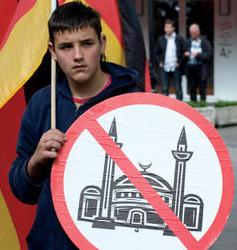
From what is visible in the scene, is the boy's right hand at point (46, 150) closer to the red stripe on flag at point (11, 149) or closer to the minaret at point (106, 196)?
the minaret at point (106, 196)

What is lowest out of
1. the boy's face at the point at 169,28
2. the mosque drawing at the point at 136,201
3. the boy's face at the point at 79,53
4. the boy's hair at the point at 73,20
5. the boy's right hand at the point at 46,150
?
the mosque drawing at the point at 136,201

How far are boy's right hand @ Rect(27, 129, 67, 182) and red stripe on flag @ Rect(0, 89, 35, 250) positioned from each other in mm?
1723

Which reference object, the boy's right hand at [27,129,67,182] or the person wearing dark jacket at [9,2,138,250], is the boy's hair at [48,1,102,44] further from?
the boy's right hand at [27,129,67,182]

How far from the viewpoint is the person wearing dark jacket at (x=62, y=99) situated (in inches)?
114

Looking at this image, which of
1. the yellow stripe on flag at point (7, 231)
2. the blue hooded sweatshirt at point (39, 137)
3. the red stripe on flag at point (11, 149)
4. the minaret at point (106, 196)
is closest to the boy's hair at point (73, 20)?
the blue hooded sweatshirt at point (39, 137)

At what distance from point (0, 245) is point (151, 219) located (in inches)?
76.6

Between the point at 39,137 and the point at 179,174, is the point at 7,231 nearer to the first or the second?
the point at 39,137

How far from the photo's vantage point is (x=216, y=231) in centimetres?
284

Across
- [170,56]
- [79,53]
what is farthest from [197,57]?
[79,53]

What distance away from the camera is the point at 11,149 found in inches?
184

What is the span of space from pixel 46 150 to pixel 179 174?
467 mm

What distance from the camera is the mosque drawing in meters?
2.84

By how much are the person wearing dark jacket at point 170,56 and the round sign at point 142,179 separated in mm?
13111

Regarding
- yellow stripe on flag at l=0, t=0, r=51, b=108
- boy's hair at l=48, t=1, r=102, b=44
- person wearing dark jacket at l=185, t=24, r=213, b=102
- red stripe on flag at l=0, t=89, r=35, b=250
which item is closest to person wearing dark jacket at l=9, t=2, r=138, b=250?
boy's hair at l=48, t=1, r=102, b=44
